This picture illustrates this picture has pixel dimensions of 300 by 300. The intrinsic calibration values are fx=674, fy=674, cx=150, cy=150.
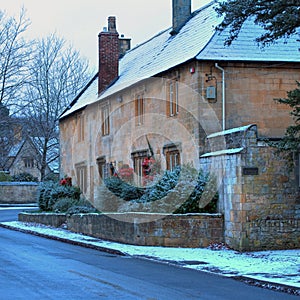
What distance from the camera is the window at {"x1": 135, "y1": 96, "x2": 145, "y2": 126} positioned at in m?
28.8

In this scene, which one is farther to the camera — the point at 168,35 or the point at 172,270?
the point at 168,35

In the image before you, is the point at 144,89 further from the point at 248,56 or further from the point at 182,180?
the point at 182,180

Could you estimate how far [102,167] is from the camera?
34.8m

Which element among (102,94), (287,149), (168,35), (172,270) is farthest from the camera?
(102,94)

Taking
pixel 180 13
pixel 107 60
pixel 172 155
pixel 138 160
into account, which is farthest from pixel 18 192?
pixel 172 155

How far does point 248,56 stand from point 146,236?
306 inches

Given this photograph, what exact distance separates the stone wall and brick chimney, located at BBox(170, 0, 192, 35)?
11.6m

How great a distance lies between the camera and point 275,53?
24.2 metres

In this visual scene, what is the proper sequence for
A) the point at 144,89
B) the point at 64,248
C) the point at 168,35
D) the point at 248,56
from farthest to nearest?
the point at 168,35
the point at 144,89
the point at 248,56
the point at 64,248

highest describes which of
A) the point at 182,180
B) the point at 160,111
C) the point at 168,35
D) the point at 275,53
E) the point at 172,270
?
the point at 168,35

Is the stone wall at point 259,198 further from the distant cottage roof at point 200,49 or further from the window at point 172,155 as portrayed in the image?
the window at point 172,155

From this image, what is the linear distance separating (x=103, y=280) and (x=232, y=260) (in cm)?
507

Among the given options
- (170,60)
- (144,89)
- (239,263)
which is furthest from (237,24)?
(144,89)

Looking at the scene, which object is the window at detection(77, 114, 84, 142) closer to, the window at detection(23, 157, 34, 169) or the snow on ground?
the snow on ground
